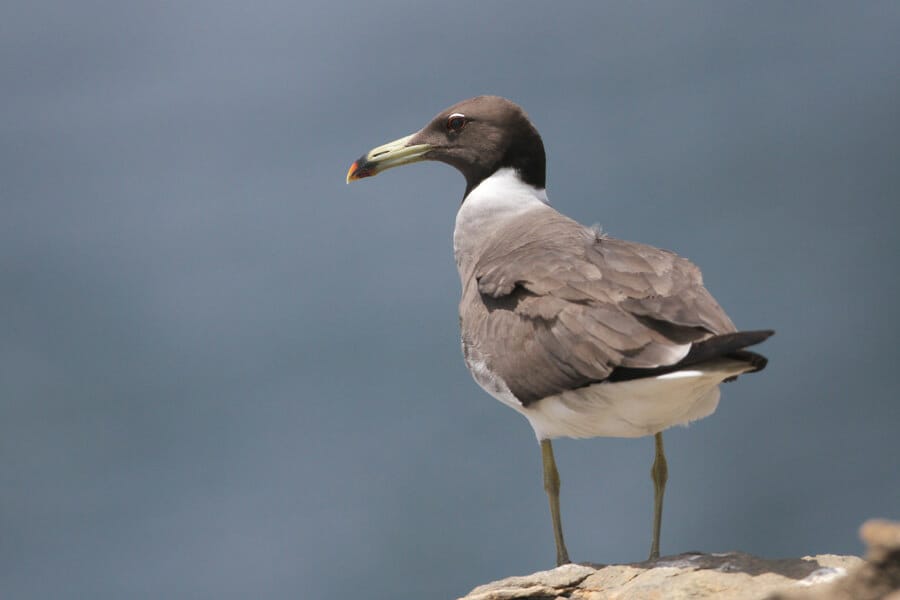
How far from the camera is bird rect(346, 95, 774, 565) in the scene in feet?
21.1

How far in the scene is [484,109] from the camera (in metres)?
9.76

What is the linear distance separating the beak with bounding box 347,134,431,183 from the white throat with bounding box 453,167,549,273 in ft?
2.29

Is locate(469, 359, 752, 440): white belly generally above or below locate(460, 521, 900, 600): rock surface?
above

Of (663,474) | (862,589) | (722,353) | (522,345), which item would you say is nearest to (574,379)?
(522,345)

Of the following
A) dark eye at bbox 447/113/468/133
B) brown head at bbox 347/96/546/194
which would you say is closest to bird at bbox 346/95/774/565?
brown head at bbox 347/96/546/194

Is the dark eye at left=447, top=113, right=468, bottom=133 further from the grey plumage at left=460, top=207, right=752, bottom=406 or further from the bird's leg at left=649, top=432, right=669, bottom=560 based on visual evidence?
the bird's leg at left=649, top=432, right=669, bottom=560

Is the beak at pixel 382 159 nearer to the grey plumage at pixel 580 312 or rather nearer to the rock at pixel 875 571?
the grey plumage at pixel 580 312

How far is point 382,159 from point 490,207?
3.92 feet

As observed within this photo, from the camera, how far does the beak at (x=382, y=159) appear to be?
397 inches

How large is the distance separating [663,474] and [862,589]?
14.1 feet

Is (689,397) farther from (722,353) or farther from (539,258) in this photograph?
(539,258)

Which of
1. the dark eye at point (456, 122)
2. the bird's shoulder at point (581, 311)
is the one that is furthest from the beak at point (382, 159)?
the bird's shoulder at point (581, 311)

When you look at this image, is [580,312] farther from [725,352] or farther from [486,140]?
[486,140]

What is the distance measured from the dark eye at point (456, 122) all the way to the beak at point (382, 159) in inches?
15.4
